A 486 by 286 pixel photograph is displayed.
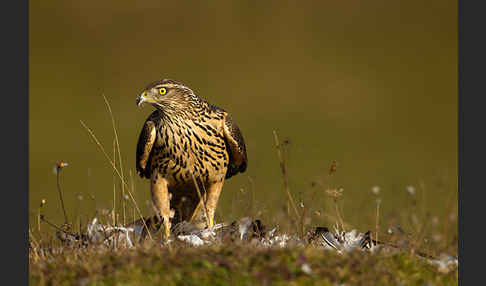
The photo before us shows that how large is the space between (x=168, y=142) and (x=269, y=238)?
5.13 ft

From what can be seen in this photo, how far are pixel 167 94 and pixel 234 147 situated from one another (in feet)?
3.04

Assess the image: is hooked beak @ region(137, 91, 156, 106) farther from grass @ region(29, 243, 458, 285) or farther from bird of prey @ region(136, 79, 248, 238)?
grass @ region(29, 243, 458, 285)

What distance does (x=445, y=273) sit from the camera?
186 inches

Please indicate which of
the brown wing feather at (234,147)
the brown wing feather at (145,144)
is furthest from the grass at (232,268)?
the brown wing feather at (234,147)

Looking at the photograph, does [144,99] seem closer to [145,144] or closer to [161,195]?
[145,144]

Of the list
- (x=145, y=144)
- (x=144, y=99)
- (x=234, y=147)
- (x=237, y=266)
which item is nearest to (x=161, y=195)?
(x=145, y=144)

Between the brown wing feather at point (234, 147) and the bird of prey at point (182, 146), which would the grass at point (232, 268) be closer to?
the bird of prey at point (182, 146)

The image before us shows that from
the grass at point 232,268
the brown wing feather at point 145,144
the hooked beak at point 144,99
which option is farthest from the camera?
the brown wing feather at point 145,144

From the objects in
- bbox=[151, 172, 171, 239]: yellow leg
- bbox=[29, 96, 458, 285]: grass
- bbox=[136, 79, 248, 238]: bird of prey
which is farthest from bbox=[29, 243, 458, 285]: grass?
bbox=[151, 172, 171, 239]: yellow leg

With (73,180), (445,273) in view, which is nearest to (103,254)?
(445,273)

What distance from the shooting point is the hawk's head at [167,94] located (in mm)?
6465

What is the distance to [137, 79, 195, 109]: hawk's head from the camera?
646 cm

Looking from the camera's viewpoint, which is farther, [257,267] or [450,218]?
[450,218]

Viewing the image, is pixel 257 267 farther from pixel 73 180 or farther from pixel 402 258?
pixel 73 180
